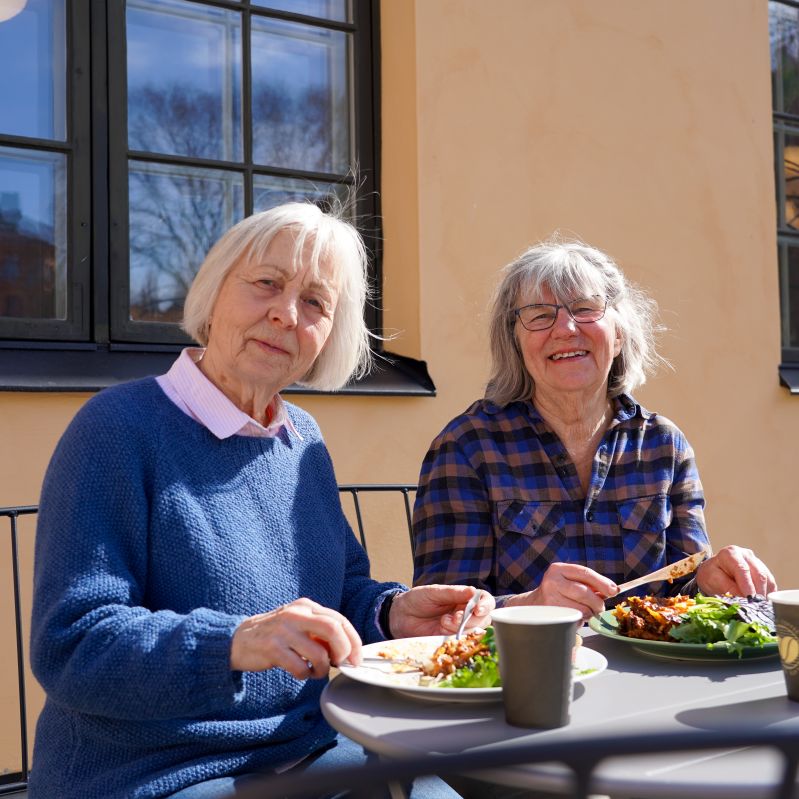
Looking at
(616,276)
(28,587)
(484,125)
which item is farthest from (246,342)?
(484,125)

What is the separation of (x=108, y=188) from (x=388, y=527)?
169cm

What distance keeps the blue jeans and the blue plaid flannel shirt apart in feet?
1.98

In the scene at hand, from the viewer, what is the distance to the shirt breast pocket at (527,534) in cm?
231

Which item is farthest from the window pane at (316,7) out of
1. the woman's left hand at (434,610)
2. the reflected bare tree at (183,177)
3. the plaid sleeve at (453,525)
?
the woman's left hand at (434,610)

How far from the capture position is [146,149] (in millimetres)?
3816

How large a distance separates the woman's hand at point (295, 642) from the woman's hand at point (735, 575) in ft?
3.09

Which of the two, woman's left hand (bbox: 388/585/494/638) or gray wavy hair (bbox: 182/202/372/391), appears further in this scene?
gray wavy hair (bbox: 182/202/372/391)

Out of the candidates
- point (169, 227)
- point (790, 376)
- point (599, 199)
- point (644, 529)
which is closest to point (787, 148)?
point (790, 376)

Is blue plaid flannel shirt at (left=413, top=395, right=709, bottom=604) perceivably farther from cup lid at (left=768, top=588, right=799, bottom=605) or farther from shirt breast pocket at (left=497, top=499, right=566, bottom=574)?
cup lid at (left=768, top=588, right=799, bottom=605)

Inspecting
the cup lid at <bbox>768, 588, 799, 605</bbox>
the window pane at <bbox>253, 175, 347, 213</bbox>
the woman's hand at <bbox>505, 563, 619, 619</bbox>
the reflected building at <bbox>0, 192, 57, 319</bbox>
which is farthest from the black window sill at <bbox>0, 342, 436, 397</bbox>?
the cup lid at <bbox>768, 588, 799, 605</bbox>

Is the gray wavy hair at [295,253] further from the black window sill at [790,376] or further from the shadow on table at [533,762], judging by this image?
the black window sill at [790,376]

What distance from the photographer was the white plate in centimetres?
133

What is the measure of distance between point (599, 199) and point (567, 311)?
7.47ft

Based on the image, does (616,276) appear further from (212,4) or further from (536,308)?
(212,4)
